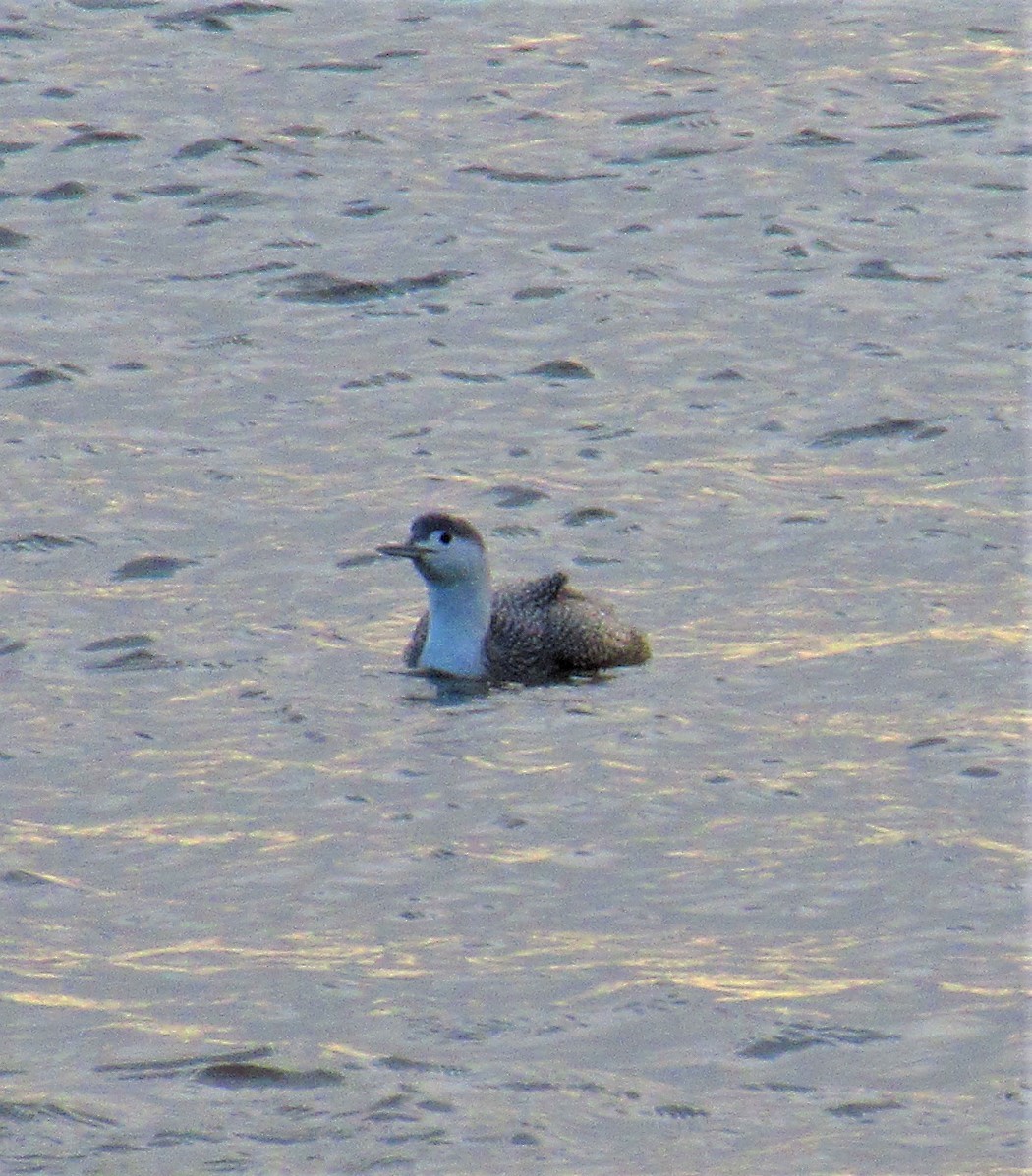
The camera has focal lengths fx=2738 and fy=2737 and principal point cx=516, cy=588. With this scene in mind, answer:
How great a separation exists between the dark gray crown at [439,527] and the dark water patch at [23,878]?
3.87 metres

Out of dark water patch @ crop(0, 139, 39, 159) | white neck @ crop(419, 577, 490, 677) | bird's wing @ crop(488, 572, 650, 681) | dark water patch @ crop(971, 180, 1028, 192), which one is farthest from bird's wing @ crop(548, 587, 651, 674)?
dark water patch @ crop(0, 139, 39, 159)

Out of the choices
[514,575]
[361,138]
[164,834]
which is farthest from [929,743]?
[361,138]

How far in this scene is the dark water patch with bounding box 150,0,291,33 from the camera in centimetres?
2444

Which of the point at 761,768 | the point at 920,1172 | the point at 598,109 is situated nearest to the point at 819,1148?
the point at 920,1172

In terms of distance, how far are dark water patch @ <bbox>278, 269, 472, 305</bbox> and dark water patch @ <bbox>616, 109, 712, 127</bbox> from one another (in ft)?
12.2

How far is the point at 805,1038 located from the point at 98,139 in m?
14.1

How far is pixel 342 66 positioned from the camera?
23.6 m

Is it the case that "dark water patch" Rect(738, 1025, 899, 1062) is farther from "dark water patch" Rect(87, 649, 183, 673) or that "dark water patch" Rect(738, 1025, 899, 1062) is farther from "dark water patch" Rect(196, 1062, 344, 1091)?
"dark water patch" Rect(87, 649, 183, 673)

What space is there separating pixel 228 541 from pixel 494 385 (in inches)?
113

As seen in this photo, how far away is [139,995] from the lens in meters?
9.83

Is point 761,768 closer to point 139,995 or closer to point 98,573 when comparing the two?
point 139,995

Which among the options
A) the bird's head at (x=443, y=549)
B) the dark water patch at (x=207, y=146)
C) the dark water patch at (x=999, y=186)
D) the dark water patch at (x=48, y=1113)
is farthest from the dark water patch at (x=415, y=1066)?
the dark water patch at (x=207, y=146)

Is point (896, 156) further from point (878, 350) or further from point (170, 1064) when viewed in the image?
point (170, 1064)

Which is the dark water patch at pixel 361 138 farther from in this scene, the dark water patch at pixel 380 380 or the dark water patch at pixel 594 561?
the dark water patch at pixel 594 561
